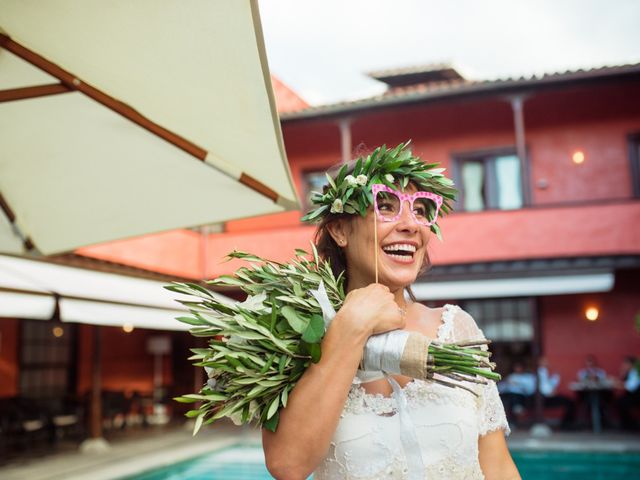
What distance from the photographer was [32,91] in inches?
126

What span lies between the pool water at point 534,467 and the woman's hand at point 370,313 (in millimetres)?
8080

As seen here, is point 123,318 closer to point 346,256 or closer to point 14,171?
point 14,171

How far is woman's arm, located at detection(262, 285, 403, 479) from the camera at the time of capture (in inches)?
64.6

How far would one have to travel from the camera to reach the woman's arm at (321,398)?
1641mm

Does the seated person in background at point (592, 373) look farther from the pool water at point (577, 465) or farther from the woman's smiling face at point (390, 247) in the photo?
the woman's smiling face at point (390, 247)

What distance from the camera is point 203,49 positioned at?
9.16 ft

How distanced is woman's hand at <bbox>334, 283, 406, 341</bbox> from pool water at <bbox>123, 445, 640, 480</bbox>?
8.08 meters

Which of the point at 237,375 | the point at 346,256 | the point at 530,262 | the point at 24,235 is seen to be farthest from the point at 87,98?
the point at 530,262

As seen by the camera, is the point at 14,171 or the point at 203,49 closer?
the point at 203,49

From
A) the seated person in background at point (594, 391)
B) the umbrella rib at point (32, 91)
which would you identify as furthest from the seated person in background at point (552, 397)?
the umbrella rib at point (32, 91)

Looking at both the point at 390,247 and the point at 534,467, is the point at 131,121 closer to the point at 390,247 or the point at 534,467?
the point at 390,247

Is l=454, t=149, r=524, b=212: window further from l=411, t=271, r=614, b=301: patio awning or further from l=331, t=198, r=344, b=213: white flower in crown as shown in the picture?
l=331, t=198, r=344, b=213: white flower in crown

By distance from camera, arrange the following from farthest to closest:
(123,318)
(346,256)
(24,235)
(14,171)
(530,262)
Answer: (530,262) < (123,318) < (24,235) < (14,171) < (346,256)

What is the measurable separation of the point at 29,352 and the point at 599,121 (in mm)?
12973
